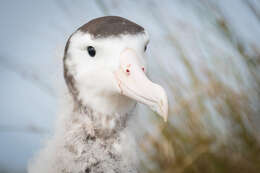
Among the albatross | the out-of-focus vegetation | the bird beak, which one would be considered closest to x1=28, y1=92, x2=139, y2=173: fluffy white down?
the albatross

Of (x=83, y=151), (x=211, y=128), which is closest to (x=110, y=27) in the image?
(x=83, y=151)

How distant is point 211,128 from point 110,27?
1067 mm

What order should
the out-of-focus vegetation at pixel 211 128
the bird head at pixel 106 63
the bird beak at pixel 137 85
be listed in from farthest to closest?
the out-of-focus vegetation at pixel 211 128 → the bird head at pixel 106 63 → the bird beak at pixel 137 85

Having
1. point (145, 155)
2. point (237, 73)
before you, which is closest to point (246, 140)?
point (237, 73)

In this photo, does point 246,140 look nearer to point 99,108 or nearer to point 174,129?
point 174,129

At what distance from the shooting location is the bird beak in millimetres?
943

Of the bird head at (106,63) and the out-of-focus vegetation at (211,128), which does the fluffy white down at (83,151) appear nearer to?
the bird head at (106,63)

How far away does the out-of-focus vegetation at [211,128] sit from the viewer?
73.9 inches

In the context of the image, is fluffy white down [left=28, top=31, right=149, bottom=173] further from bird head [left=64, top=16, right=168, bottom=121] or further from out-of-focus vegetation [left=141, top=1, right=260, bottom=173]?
out-of-focus vegetation [left=141, top=1, right=260, bottom=173]

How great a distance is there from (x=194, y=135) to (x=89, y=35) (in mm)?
1033

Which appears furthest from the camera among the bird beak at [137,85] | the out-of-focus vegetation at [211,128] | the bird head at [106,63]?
the out-of-focus vegetation at [211,128]

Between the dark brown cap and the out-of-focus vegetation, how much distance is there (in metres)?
0.84

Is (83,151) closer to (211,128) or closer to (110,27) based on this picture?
(110,27)

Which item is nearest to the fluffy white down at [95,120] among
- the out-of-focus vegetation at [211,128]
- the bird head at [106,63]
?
the bird head at [106,63]
